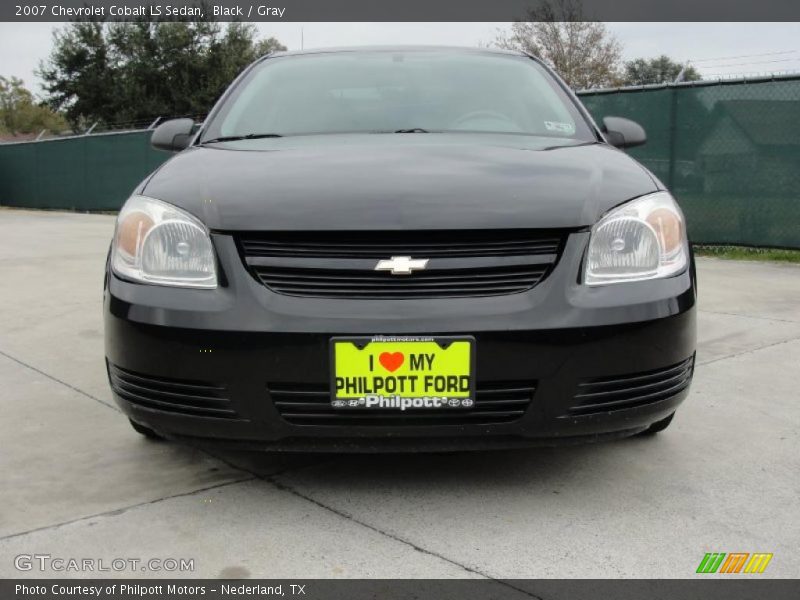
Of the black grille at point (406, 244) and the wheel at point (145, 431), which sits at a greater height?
the black grille at point (406, 244)

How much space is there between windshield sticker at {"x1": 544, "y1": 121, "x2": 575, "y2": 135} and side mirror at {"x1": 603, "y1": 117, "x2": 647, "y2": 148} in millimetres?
350

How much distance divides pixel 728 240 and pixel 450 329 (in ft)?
23.7

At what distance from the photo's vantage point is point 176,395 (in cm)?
234

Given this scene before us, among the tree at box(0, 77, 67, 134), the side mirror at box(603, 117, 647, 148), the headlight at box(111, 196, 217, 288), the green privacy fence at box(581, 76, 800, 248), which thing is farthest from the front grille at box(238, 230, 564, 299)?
the tree at box(0, 77, 67, 134)

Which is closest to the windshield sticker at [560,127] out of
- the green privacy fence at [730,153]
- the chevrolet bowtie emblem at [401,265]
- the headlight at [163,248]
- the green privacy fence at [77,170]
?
the chevrolet bowtie emblem at [401,265]

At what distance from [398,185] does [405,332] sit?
18.5 inches

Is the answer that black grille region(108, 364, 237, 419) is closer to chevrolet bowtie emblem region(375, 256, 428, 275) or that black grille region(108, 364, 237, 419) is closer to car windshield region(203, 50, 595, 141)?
chevrolet bowtie emblem region(375, 256, 428, 275)

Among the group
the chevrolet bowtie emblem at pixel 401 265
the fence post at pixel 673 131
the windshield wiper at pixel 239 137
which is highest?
the windshield wiper at pixel 239 137

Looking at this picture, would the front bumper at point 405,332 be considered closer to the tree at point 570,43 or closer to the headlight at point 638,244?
the headlight at point 638,244

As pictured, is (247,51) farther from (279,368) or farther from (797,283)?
(279,368)

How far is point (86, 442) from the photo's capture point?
10.1 ft

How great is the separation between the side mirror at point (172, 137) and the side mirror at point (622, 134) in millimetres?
1711

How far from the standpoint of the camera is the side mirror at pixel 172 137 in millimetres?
3607

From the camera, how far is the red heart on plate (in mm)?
2166
